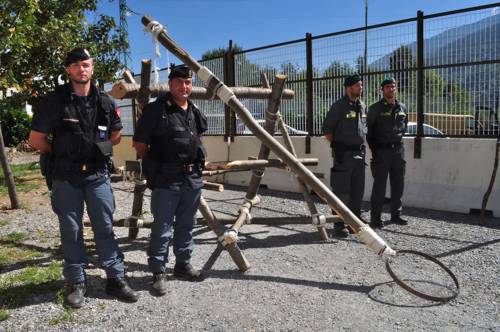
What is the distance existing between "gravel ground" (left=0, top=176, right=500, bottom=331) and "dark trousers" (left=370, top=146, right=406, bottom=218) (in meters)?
0.35

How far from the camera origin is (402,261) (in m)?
4.95

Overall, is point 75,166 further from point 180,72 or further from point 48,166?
point 180,72

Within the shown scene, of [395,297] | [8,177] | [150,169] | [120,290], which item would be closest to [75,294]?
[120,290]

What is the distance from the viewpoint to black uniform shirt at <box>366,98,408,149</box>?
646 cm

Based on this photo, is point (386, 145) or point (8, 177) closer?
point (386, 145)

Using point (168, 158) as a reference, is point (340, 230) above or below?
below

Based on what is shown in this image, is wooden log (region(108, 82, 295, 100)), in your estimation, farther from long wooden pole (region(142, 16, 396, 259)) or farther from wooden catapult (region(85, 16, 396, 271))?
long wooden pole (region(142, 16, 396, 259))

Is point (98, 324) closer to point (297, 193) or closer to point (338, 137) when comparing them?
point (338, 137)

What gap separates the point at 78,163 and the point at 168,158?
0.74 m

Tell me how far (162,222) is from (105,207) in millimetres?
502

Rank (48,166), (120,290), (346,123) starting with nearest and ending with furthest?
(48,166) < (120,290) < (346,123)

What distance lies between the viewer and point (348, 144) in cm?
598

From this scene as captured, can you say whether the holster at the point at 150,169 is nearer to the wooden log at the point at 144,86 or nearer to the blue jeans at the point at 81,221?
the blue jeans at the point at 81,221

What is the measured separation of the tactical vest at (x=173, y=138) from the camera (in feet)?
13.3
